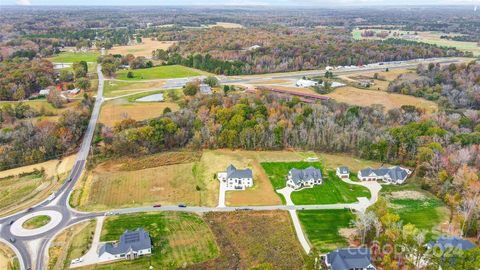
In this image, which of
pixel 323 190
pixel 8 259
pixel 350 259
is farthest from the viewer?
pixel 323 190

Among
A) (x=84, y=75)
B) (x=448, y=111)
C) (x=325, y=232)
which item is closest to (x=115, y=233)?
(x=325, y=232)

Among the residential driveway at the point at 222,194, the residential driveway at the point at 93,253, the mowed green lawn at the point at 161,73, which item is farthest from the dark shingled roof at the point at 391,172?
the mowed green lawn at the point at 161,73

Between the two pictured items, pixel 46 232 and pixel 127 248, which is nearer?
pixel 127 248

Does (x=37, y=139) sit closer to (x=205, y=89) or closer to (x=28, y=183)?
(x=28, y=183)

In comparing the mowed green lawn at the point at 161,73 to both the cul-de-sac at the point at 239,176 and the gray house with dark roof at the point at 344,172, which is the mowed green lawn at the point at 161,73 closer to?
the cul-de-sac at the point at 239,176

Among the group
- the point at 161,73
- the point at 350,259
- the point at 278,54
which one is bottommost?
the point at 350,259

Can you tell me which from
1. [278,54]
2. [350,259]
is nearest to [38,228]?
[350,259]

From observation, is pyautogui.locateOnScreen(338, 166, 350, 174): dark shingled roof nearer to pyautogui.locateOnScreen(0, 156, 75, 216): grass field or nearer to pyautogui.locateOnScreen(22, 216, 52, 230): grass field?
pyautogui.locateOnScreen(22, 216, 52, 230): grass field

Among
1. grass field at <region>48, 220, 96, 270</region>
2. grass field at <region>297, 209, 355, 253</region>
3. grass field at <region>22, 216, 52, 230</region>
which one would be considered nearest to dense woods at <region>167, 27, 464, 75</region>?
grass field at <region>297, 209, 355, 253</region>
